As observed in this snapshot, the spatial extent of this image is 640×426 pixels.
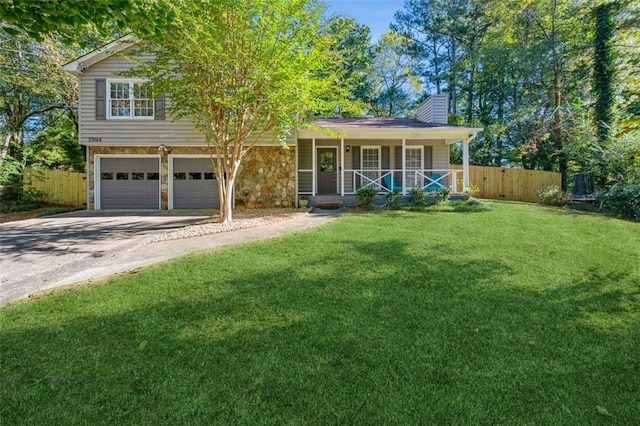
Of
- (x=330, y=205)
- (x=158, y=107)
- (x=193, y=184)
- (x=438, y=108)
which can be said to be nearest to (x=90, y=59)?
(x=158, y=107)

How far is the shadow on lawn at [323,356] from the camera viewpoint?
8.11 feet

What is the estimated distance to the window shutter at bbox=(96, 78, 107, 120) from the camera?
1321cm

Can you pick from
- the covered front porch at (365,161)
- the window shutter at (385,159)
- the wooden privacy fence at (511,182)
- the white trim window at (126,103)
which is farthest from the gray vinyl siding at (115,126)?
the wooden privacy fence at (511,182)

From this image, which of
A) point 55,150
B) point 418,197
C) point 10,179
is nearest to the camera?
point 418,197

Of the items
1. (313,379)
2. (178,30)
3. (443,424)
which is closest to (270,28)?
(178,30)

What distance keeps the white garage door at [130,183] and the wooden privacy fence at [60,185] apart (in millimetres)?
3901

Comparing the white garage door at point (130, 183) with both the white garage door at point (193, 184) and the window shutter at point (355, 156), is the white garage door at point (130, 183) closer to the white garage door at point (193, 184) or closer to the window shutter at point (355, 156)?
the white garage door at point (193, 184)

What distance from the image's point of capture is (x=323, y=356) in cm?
311

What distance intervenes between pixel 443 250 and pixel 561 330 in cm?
292

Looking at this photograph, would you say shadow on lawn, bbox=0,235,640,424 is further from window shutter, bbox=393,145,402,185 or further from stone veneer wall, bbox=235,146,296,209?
window shutter, bbox=393,145,402,185

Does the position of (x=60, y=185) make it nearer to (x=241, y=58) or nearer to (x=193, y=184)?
(x=193, y=184)

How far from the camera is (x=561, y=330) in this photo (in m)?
3.61

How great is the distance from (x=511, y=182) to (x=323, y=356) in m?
19.2

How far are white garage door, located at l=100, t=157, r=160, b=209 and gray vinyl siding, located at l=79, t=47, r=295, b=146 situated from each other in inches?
35.6
